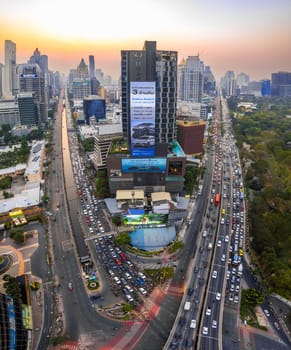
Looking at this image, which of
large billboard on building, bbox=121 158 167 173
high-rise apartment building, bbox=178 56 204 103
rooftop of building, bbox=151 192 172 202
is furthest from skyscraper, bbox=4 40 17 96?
rooftop of building, bbox=151 192 172 202

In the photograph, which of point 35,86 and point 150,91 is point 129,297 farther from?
point 35,86

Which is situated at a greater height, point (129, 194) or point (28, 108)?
point (28, 108)

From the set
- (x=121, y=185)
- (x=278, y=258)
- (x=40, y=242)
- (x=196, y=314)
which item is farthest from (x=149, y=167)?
(x=196, y=314)

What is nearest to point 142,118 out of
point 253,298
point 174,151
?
point 174,151

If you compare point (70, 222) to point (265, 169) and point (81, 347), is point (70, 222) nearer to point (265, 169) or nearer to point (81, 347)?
point (81, 347)

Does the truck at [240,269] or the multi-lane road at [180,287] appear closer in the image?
the multi-lane road at [180,287]

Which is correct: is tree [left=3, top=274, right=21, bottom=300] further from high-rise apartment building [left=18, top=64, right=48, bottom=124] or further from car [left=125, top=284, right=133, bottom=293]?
high-rise apartment building [left=18, top=64, right=48, bottom=124]

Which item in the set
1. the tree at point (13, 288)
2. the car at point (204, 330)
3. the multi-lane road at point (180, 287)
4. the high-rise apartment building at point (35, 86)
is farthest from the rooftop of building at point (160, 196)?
the high-rise apartment building at point (35, 86)

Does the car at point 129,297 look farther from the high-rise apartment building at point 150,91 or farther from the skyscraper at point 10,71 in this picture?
the skyscraper at point 10,71
